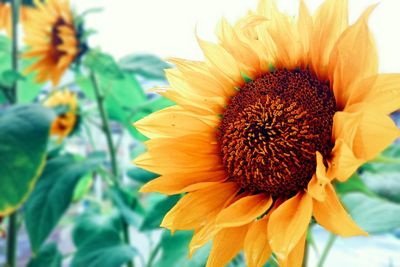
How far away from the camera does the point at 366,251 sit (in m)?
0.83

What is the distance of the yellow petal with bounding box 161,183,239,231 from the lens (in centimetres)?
23

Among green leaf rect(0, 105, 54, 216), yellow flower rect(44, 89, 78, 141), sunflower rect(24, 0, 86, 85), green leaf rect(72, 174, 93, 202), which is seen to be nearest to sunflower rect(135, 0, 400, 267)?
green leaf rect(0, 105, 54, 216)

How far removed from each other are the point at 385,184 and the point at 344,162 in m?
0.26

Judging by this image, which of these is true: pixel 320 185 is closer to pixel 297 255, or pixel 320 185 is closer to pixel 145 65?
pixel 297 255

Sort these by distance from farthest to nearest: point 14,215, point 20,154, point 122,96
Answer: point 122,96
point 14,215
point 20,154

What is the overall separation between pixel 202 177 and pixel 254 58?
0.08 meters

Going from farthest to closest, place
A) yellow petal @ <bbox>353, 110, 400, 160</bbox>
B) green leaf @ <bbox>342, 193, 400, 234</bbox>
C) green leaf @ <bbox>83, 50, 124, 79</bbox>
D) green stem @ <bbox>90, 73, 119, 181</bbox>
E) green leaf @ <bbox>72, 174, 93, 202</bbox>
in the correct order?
green leaf @ <bbox>72, 174, 93, 202</bbox>, green stem @ <bbox>90, 73, 119, 181</bbox>, green leaf @ <bbox>83, 50, 124, 79</bbox>, green leaf @ <bbox>342, 193, 400, 234</bbox>, yellow petal @ <bbox>353, 110, 400, 160</bbox>

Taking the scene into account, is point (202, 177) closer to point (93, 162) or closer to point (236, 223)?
point (236, 223)

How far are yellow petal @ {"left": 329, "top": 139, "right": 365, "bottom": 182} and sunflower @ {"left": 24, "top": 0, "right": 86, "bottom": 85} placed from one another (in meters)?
0.53

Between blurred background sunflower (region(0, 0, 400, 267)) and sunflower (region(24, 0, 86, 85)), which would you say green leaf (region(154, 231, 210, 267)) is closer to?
blurred background sunflower (region(0, 0, 400, 267))

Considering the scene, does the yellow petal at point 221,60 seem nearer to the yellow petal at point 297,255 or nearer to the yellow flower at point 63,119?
the yellow petal at point 297,255

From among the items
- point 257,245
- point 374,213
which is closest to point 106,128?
point 374,213

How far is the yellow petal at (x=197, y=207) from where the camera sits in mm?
230

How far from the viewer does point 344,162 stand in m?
0.18
